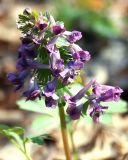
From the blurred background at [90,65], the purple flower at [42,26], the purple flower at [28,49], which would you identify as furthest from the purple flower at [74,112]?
the blurred background at [90,65]

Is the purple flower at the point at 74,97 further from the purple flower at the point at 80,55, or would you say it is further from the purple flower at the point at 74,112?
the purple flower at the point at 80,55

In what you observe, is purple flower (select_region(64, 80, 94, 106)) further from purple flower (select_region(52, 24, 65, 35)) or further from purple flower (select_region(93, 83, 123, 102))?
purple flower (select_region(52, 24, 65, 35))

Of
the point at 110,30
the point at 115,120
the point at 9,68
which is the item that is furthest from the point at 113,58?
the point at 115,120

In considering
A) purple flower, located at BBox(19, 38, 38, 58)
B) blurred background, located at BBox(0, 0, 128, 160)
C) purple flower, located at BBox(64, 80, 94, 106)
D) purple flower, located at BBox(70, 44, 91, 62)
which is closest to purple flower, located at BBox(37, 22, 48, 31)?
purple flower, located at BBox(19, 38, 38, 58)

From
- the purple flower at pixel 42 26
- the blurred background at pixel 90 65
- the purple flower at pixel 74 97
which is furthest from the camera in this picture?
the blurred background at pixel 90 65

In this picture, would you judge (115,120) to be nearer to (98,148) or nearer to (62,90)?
(98,148)

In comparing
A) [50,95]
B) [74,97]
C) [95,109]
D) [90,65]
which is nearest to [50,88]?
[50,95]

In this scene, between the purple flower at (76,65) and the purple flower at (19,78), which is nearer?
the purple flower at (76,65)
